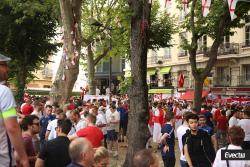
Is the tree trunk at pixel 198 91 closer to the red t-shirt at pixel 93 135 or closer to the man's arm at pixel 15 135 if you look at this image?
the red t-shirt at pixel 93 135

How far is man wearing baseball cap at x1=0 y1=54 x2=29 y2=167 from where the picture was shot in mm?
4262

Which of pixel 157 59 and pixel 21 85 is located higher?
pixel 157 59

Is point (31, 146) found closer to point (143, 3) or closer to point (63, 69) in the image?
point (143, 3)

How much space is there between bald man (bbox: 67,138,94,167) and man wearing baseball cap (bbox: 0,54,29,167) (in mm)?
455

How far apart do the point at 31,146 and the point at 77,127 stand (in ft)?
16.3

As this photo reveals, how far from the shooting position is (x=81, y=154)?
4.48m

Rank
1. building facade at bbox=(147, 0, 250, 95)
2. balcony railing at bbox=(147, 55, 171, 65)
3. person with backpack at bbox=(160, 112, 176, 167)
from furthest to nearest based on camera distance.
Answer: balcony railing at bbox=(147, 55, 171, 65)
building facade at bbox=(147, 0, 250, 95)
person with backpack at bbox=(160, 112, 176, 167)

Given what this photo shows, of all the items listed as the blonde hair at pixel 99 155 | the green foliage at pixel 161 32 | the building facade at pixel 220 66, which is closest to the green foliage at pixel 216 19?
the green foliage at pixel 161 32

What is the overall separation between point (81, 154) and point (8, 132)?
28.6 inches

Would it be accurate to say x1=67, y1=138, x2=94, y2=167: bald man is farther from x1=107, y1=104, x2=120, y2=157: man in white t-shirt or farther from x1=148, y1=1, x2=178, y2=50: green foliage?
x1=148, y1=1, x2=178, y2=50: green foliage

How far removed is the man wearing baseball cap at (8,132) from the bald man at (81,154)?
0.46 meters

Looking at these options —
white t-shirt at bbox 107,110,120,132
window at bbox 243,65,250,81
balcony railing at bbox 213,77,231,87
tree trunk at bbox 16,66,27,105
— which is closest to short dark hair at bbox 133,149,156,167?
white t-shirt at bbox 107,110,120,132

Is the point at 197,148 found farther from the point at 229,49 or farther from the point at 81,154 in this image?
the point at 229,49

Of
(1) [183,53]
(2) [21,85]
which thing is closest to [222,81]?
(1) [183,53]
